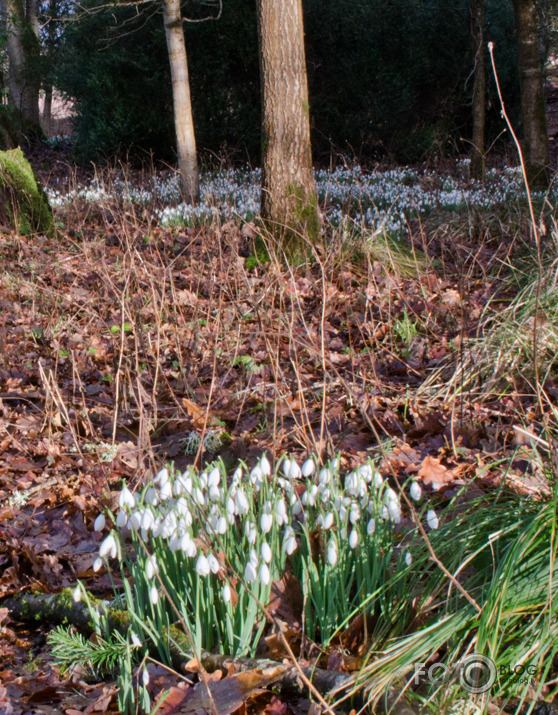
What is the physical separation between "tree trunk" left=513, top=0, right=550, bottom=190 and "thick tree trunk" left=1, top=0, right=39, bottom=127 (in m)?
17.1

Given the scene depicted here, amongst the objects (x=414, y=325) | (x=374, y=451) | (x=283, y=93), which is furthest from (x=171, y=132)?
(x=374, y=451)

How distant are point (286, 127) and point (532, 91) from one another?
13.4 ft

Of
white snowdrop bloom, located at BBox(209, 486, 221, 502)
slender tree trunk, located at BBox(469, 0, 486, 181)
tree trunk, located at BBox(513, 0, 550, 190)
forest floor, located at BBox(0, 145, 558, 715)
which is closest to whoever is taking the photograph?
white snowdrop bloom, located at BBox(209, 486, 221, 502)

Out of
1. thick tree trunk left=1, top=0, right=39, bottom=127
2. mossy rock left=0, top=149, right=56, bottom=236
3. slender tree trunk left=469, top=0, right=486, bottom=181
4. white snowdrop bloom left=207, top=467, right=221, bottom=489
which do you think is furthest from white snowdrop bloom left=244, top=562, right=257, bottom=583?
thick tree trunk left=1, top=0, right=39, bottom=127

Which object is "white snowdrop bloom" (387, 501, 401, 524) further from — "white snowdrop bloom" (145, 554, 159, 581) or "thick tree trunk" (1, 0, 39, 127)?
"thick tree trunk" (1, 0, 39, 127)

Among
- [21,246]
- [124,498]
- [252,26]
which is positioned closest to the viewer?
[124,498]

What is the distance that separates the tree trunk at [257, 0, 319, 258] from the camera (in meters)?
6.22

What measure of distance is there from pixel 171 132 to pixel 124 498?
14770mm

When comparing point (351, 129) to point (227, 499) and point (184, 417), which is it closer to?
point (184, 417)

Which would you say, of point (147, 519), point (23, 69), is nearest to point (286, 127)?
point (147, 519)

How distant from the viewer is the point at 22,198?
7980mm

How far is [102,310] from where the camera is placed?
17.7 ft

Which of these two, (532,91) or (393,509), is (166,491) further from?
(532,91)

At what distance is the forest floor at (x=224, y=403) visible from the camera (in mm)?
2541
